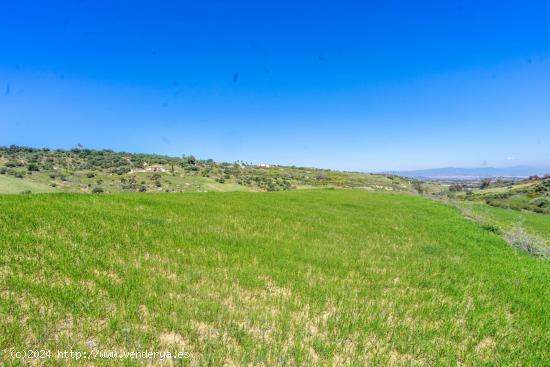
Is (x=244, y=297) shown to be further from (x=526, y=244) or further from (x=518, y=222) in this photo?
(x=518, y=222)

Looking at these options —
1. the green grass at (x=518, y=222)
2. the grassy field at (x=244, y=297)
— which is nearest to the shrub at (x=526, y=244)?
the green grass at (x=518, y=222)

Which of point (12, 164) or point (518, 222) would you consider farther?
point (12, 164)

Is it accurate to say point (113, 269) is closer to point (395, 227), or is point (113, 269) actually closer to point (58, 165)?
point (395, 227)

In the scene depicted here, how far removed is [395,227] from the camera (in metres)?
20.5

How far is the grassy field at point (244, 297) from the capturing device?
5.22 metres

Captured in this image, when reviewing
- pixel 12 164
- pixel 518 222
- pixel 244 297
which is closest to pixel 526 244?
pixel 518 222

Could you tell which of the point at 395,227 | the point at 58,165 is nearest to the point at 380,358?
the point at 395,227

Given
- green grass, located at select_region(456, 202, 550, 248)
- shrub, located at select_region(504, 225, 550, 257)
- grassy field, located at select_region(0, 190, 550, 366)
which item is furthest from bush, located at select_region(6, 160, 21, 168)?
green grass, located at select_region(456, 202, 550, 248)

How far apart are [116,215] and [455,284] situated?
43.1 ft

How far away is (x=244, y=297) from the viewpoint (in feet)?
23.2

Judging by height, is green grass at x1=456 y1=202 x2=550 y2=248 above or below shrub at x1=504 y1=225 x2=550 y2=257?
below

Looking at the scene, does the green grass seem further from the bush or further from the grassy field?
the bush

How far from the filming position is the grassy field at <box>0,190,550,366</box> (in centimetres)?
522

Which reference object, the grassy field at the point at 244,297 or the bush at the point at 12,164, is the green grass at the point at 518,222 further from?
the bush at the point at 12,164
